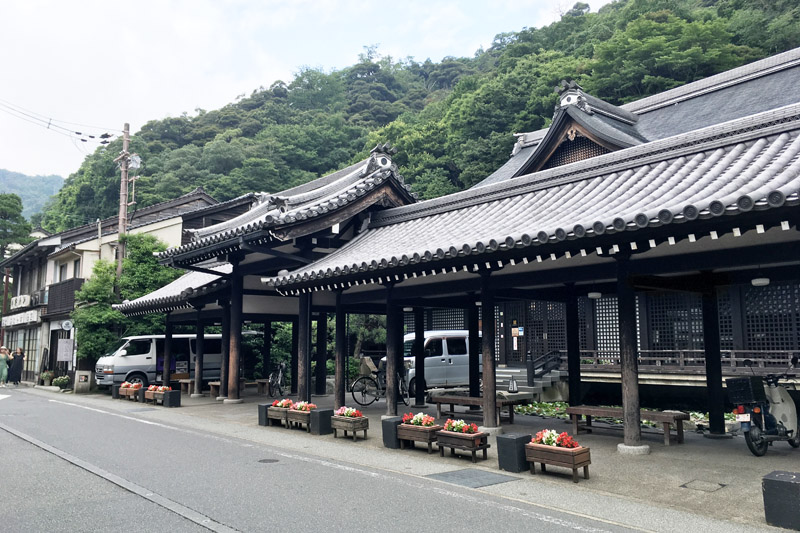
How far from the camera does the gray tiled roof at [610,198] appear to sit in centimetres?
720

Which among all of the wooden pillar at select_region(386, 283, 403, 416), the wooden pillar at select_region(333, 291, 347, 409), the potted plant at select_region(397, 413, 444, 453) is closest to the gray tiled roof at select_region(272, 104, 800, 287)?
the wooden pillar at select_region(333, 291, 347, 409)

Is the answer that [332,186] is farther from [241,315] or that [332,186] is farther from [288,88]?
[288,88]

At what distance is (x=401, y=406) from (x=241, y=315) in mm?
5441

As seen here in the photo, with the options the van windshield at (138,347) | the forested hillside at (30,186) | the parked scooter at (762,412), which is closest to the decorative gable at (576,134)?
the parked scooter at (762,412)

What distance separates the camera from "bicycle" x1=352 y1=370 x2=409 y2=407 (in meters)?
17.1

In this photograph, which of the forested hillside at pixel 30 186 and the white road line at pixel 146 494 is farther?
the forested hillside at pixel 30 186

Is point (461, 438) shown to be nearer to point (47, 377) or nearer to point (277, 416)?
point (277, 416)

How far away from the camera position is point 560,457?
7.57m

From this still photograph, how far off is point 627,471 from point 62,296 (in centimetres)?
2927

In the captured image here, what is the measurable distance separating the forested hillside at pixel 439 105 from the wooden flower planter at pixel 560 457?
3120cm

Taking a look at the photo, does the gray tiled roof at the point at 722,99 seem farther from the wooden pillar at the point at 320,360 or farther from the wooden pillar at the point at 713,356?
the wooden pillar at the point at 713,356

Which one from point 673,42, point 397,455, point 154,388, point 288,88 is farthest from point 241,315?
point 288,88

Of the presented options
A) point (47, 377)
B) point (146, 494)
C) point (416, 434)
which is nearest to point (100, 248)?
point (47, 377)

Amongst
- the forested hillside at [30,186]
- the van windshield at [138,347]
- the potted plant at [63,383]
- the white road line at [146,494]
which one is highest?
the forested hillside at [30,186]
